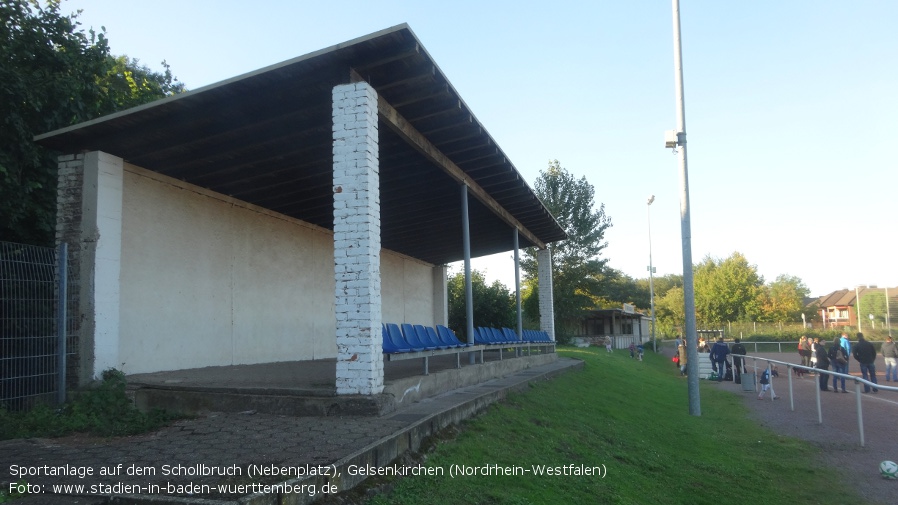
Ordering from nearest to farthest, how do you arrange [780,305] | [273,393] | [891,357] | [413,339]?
1. [273,393]
2. [413,339]
3. [891,357]
4. [780,305]

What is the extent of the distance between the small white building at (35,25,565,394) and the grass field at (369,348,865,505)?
176 cm

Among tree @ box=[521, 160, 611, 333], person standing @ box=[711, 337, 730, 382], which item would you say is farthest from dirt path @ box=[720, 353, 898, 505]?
tree @ box=[521, 160, 611, 333]

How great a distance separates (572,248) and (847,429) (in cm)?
3252

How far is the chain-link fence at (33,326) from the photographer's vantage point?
7.56 metres

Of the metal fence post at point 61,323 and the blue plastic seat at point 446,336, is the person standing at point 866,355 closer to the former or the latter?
the blue plastic seat at point 446,336

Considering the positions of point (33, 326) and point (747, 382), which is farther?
point (747, 382)

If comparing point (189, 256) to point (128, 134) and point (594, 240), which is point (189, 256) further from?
point (594, 240)

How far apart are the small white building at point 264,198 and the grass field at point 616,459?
69.1 inches

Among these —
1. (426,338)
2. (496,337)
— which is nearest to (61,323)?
(426,338)

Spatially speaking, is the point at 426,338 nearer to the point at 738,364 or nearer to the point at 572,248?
the point at 738,364

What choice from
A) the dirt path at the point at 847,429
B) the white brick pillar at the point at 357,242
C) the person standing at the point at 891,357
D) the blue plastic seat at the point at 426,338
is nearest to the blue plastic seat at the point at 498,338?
the blue plastic seat at the point at 426,338

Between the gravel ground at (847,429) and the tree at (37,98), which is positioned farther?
the tree at (37,98)

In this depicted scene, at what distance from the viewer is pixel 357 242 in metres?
7.15

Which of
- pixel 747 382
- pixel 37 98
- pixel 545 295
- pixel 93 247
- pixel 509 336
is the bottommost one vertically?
pixel 747 382
